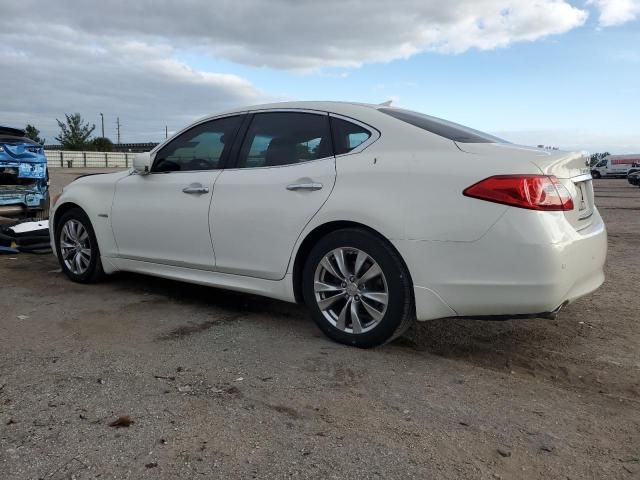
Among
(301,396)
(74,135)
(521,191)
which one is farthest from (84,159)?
(521,191)

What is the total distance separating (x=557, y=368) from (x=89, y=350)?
2.90m

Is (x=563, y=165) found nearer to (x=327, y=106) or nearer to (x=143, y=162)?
(x=327, y=106)

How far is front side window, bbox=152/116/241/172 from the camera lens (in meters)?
4.46

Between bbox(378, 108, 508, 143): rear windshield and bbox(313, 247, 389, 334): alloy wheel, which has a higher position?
bbox(378, 108, 508, 143): rear windshield

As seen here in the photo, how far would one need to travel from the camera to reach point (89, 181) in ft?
18.1

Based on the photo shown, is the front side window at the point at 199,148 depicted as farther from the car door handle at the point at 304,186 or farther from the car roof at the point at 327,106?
the car door handle at the point at 304,186

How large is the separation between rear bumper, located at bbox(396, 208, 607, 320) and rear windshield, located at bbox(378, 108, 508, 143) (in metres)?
0.74

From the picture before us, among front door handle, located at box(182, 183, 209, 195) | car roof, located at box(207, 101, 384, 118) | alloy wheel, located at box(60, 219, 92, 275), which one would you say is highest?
car roof, located at box(207, 101, 384, 118)

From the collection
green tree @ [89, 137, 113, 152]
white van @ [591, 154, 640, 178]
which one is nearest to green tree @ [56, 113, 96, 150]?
green tree @ [89, 137, 113, 152]

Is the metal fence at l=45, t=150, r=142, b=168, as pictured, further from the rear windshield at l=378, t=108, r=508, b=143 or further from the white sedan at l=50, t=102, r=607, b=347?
the rear windshield at l=378, t=108, r=508, b=143

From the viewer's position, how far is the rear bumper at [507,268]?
120 inches

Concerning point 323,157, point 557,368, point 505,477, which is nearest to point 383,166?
point 323,157

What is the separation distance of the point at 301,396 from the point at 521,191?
161cm

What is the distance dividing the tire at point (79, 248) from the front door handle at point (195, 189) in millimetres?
1436
